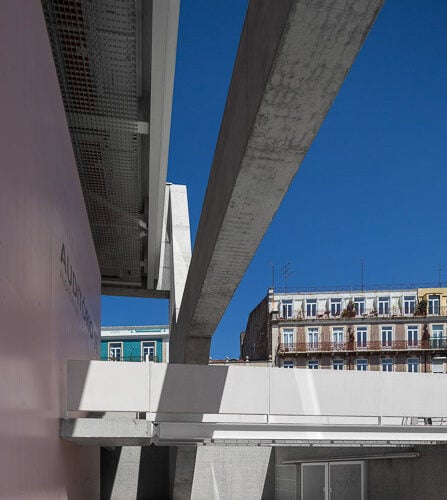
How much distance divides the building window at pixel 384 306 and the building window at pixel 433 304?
2.93m

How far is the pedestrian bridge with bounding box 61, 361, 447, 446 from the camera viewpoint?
9.11 m

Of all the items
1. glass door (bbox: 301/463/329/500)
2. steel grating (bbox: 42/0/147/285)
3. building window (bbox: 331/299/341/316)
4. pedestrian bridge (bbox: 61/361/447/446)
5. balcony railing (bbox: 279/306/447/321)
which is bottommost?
glass door (bbox: 301/463/329/500)

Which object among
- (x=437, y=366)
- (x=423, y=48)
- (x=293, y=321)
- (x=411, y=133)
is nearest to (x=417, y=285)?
(x=437, y=366)

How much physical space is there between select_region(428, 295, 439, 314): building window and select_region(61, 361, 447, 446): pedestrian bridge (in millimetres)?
40016

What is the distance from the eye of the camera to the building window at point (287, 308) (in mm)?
50188

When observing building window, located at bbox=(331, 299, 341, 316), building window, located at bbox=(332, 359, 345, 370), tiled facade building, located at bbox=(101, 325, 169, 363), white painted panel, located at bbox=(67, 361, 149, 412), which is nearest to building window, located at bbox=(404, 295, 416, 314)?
building window, located at bbox=(331, 299, 341, 316)

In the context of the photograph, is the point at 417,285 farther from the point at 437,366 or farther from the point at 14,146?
the point at 14,146

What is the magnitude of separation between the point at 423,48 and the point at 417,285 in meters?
30.2

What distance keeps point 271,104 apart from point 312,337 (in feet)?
150

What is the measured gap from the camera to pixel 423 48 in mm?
24281

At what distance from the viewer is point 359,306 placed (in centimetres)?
5069

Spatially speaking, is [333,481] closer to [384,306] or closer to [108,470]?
[108,470]

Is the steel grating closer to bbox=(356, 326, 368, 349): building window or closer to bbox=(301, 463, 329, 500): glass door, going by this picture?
bbox=(301, 463, 329, 500): glass door

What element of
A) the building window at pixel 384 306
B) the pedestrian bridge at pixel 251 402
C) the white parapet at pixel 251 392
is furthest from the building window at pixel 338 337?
the white parapet at pixel 251 392
